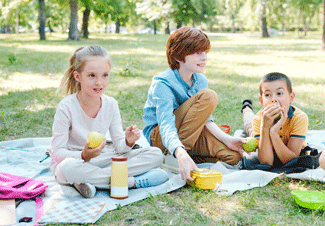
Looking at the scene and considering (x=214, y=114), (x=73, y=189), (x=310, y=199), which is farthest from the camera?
(x=214, y=114)

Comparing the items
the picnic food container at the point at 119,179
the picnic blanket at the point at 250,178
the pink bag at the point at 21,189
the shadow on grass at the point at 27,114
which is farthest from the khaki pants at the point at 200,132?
the shadow on grass at the point at 27,114

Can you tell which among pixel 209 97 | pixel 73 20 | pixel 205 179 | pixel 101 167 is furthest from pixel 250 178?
pixel 73 20

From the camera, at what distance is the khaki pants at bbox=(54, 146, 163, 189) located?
2479 millimetres

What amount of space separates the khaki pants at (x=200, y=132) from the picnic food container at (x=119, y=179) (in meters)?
0.71

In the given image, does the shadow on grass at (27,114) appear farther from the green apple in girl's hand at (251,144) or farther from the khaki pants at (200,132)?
the green apple in girl's hand at (251,144)

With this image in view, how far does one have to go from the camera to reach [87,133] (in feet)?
9.07

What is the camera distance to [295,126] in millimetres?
2912

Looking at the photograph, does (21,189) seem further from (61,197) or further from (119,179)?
(119,179)

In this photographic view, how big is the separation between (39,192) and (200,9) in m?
35.3

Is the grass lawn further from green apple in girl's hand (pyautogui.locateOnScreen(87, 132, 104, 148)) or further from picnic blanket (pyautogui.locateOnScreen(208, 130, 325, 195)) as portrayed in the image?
green apple in girl's hand (pyautogui.locateOnScreen(87, 132, 104, 148))

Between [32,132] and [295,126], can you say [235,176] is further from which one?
[32,132]

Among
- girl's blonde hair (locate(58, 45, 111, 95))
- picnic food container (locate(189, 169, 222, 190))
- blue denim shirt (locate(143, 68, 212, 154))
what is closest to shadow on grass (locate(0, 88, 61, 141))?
girl's blonde hair (locate(58, 45, 111, 95))

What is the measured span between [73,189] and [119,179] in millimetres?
359

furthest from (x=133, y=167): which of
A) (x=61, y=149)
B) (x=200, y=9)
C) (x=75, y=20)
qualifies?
(x=200, y=9)
